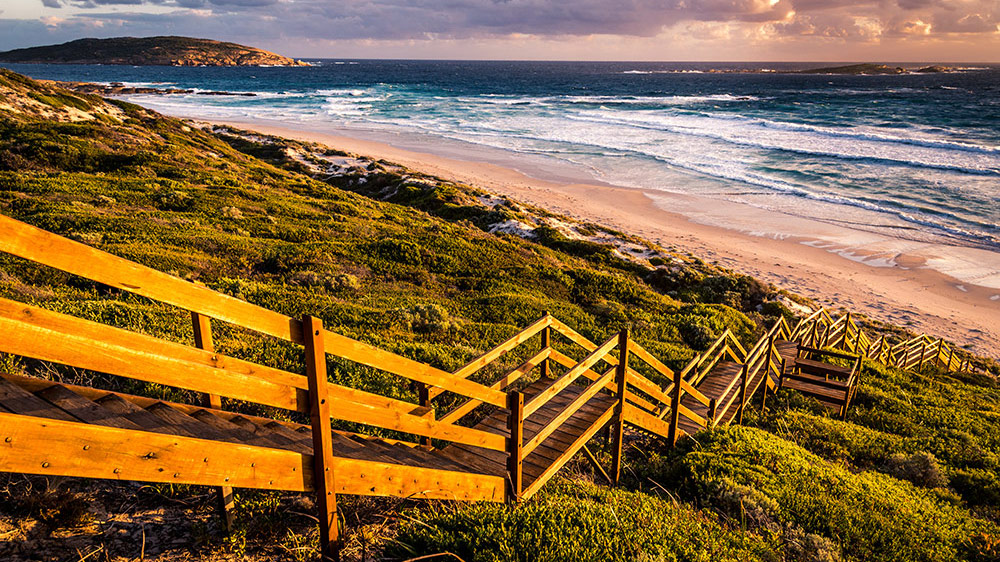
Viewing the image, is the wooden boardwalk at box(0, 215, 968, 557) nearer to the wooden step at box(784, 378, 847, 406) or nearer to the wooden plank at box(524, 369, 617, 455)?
the wooden plank at box(524, 369, 617, 455)

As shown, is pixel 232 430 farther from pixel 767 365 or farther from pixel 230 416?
pixel 767 365

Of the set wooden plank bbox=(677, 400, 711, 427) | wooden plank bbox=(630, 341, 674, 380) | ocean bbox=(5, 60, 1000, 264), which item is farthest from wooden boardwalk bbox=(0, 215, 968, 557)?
ocean bbox=(5, 60, 1000, 264)

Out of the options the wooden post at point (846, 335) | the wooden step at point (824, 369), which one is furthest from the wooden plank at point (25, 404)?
the wooden post at point (846, 335)

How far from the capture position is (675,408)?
281 inches

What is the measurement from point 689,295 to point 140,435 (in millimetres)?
15890

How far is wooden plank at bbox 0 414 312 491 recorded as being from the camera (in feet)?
7.23

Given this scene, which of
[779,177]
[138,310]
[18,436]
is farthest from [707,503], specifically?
[779,177]

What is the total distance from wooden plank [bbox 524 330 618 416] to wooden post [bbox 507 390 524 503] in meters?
0.13

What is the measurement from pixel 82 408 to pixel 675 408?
625 centimetres

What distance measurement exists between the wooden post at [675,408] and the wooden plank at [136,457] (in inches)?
200

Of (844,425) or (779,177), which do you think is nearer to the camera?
(844,425)

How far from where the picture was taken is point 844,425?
9.09 meters

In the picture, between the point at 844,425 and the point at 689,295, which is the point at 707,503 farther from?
the point at 689,295

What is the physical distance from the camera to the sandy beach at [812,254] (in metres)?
19.0
